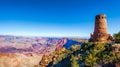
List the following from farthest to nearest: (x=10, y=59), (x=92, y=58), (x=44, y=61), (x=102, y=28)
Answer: (x=10, y=59) < (x=44, y=61) < (x=102, y=28) < (x=92, y=58)

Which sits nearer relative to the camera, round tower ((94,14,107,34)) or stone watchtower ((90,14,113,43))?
stone watchtower ((90,14,113,43))

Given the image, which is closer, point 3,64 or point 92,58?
point 92,58

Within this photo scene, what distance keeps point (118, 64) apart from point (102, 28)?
95.7ft

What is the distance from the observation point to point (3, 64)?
5295 inches

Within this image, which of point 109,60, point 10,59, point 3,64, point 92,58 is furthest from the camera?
point 10,59

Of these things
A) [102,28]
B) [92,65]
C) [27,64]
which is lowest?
[27,64]

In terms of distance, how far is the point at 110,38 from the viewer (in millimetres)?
82500

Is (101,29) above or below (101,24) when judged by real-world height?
below

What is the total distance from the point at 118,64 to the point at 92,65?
8463mm

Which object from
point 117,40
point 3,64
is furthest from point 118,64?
point 3,64

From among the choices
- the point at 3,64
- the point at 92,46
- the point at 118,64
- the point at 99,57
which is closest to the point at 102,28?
the point at 92,46

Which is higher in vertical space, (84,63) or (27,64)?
(84,63)

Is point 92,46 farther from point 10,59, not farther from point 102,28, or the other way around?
point 10,59

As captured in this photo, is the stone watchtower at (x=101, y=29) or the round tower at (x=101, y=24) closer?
the stone watchtower at (x=101, y=29)
